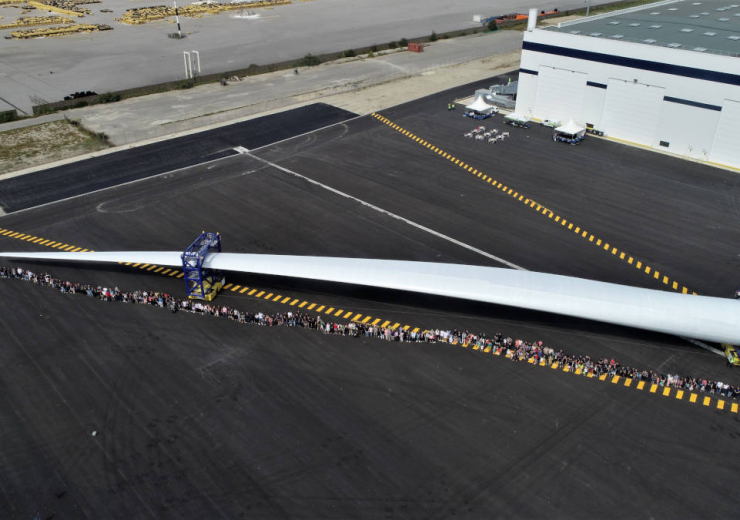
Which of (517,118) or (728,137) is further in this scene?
(517,118)

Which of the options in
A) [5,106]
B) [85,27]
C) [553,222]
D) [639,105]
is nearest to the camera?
[553,222]

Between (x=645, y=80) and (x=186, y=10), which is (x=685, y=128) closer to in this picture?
(x=645, y=80)

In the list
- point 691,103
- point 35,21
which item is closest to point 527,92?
point 691,103

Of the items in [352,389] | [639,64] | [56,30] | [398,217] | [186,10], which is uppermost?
[186,10]

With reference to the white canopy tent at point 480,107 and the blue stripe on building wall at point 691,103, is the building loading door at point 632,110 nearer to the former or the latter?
the blue stripe on building wall at point 691,103

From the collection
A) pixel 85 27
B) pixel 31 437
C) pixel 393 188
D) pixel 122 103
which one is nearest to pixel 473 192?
pixel 393 188

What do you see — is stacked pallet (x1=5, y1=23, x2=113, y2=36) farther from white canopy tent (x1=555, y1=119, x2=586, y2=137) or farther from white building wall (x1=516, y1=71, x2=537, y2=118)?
white canopy tent (x1=555, y1=119, x2=586, y2=137)

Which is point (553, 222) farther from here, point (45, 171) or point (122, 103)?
point (122, 103)
